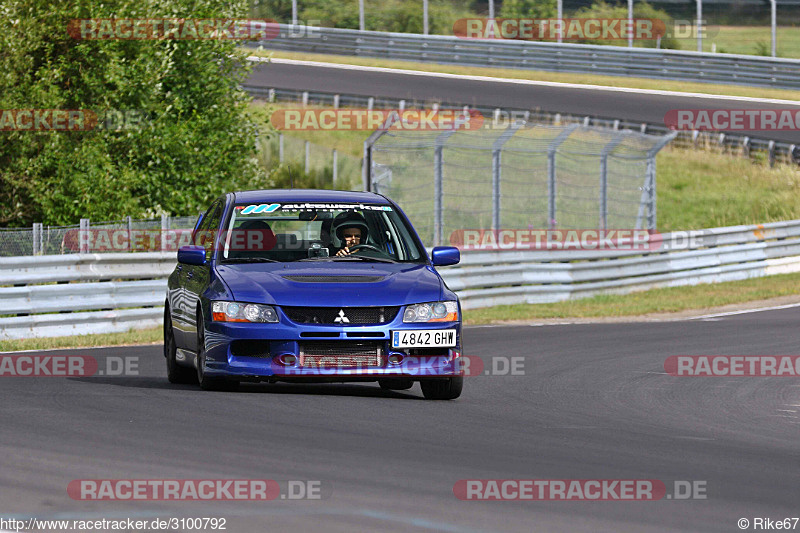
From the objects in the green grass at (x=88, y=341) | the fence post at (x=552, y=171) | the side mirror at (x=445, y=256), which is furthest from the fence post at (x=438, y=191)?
the side mirror at (x=445, y=256)

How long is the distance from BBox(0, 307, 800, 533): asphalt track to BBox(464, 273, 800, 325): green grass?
7750mm

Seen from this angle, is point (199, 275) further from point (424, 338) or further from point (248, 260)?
point (424, 338)

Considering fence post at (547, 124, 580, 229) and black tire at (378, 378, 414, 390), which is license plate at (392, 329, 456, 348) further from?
fence post at (547, 124, 580, 229)

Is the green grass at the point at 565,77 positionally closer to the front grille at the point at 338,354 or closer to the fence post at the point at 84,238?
the fence post at the point at 84,238

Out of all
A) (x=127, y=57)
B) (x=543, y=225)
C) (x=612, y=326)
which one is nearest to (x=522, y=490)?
(x=612, y=326)

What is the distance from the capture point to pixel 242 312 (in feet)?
33.7

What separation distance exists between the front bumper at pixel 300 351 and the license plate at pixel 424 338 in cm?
3

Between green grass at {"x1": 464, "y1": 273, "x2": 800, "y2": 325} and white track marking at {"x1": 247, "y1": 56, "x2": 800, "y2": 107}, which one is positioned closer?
green grass at {"x1": 464, "y1": 273, "x2": 800, "y2": 325}

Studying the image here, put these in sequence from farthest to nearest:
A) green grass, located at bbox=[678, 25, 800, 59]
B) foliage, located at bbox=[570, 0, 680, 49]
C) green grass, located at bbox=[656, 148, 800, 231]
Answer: green grass, located at bbox=[678, 25, 800, 59] < foliage, located at bbox=[570, 0, 680, 49] < green grass, located at bbox=[656, 148, 800, 231]

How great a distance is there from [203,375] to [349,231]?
1.72 meters

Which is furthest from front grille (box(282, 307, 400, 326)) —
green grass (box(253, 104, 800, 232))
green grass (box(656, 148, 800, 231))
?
green grass (box(253, 104, 800, 232))

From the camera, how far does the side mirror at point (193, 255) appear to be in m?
11.0

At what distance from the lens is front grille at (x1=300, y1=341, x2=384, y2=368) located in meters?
10.1

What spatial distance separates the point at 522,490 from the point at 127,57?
66.0 feet
